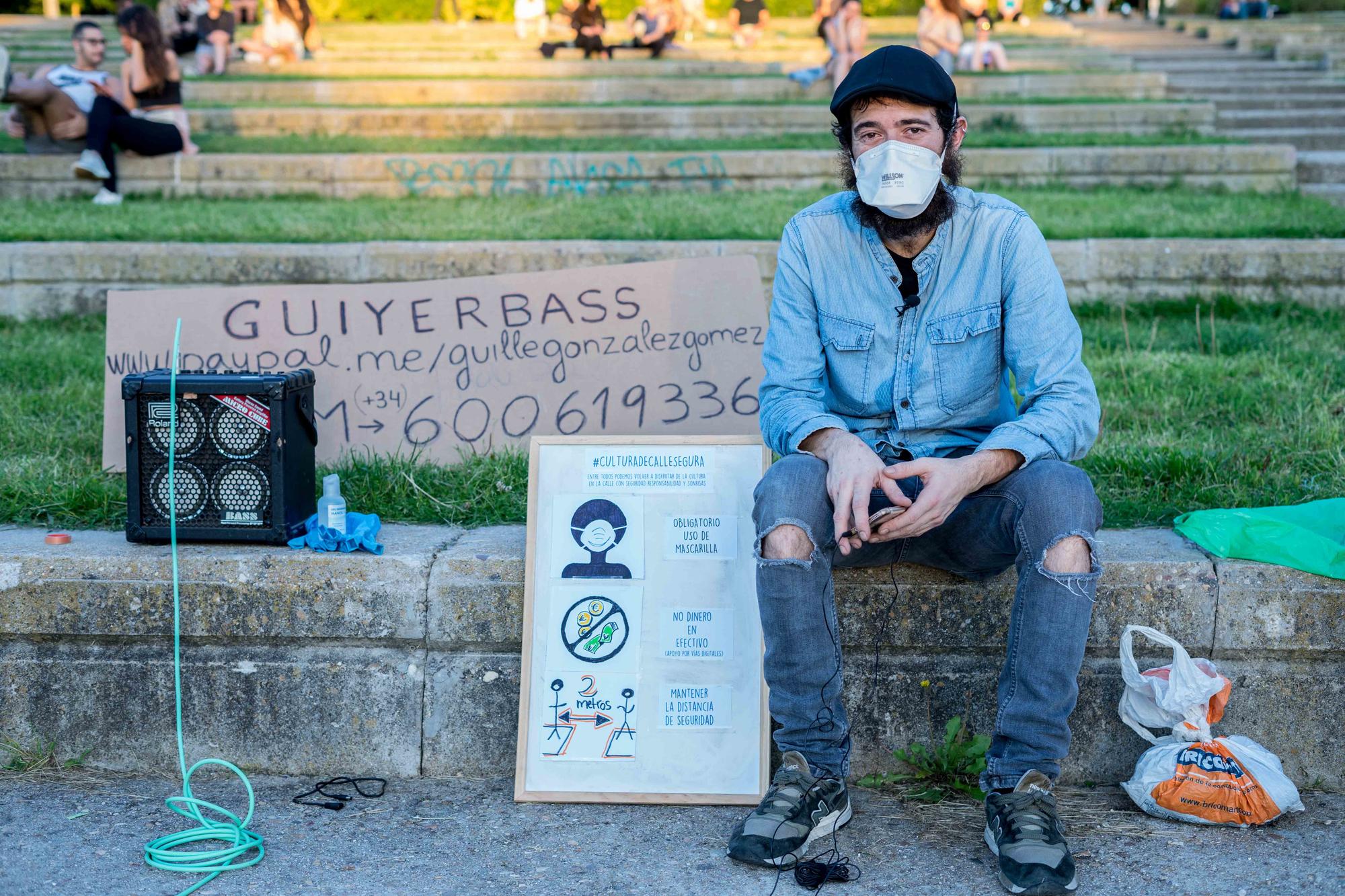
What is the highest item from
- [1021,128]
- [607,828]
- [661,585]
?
[1021,128]

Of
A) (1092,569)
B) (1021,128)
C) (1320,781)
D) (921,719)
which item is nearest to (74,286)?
(921,719)

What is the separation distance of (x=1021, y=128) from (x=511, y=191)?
15.0 feet

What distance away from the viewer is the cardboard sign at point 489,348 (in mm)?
4328

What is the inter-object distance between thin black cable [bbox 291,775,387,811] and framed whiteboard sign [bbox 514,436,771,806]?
37 centimetres

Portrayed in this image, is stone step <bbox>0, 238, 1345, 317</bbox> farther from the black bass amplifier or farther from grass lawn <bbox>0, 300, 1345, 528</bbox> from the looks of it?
the black bass amplifier

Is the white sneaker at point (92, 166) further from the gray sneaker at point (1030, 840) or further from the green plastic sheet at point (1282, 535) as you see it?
the gray sneaker at point (1030, 840)

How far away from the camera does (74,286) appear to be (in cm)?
631

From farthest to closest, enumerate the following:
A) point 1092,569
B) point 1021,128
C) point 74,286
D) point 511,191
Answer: point 1021,128 < point 511,191 < point 74,286 < point 1092,569

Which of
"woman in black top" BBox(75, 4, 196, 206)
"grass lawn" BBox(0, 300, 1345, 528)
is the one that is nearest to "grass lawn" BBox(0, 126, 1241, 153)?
"woman in black top" BBox(75, 4, 196, 206)

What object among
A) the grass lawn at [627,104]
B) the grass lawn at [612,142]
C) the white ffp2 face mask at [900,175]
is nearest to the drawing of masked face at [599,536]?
the white ffp2 face mask at [900,175]

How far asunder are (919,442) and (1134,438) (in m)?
1.50

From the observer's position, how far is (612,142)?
9.77 m

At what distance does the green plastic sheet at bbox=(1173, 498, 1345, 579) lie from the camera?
3115 millimetres

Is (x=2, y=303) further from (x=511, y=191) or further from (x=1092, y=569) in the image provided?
(x=1092, y=569)
